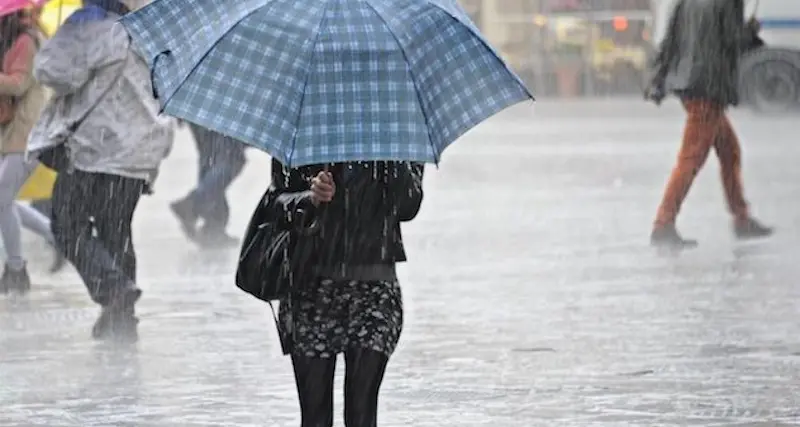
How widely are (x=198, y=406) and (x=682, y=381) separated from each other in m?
1.94

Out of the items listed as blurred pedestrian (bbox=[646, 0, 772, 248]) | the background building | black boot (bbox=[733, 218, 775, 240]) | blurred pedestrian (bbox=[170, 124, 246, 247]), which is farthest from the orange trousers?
the background building

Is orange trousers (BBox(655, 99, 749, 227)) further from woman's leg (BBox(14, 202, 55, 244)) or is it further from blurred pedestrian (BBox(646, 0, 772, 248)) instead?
woman's leg (BBox(14, 202, 55, 244))

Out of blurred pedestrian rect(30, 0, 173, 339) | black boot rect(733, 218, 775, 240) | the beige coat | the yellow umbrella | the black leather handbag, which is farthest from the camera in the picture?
the yellow umbrella

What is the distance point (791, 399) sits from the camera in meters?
8.05

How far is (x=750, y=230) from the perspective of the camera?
14.1 m

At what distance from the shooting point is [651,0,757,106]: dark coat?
1349 centimetres

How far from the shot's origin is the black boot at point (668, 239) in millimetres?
13484

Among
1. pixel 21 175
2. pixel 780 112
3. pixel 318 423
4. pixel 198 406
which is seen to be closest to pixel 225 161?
pixel 21 175

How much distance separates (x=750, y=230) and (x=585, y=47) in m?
26.2

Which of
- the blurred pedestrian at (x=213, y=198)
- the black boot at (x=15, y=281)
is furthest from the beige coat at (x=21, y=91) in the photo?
the blurred pedestrian at (x=213, y=198)

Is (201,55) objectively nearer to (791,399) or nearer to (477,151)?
(791,399)

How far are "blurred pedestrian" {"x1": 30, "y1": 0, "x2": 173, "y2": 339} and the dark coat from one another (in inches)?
184

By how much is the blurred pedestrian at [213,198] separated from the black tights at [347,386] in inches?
320

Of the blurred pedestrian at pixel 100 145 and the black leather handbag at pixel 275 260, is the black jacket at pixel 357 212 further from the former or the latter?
the blurred pedestrian at pixel 100 145
